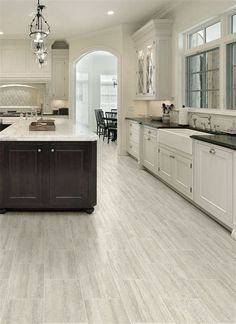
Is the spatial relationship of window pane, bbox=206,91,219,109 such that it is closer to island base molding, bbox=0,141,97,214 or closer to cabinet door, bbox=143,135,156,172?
cabinet door, bbox=143,135,156,172

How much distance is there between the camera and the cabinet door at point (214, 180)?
4.28 meters

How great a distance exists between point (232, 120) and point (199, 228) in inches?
70.5

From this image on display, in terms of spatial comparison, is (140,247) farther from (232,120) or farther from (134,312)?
(232,120)

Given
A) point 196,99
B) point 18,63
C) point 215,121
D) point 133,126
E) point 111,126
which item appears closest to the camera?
point 215,121

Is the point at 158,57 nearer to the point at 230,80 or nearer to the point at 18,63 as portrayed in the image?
the point at 230,80

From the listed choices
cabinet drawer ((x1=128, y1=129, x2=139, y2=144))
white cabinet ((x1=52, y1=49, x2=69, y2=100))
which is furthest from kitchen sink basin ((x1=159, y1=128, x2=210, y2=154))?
white cabinet ((x1=52, y1=49, x2=69, y2=100))

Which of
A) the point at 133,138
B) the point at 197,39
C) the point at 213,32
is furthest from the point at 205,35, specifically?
the point at 133,138

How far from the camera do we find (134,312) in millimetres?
Result: 2680

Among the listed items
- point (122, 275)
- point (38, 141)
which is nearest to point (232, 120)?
point (38, 141)

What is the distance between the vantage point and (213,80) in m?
6.56

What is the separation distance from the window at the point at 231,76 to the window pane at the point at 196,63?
1.16 meters

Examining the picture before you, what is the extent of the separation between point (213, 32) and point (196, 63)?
0.92 metres

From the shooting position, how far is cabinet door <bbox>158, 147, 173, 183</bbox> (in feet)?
21.4

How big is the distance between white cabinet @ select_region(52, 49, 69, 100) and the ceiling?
128cm
